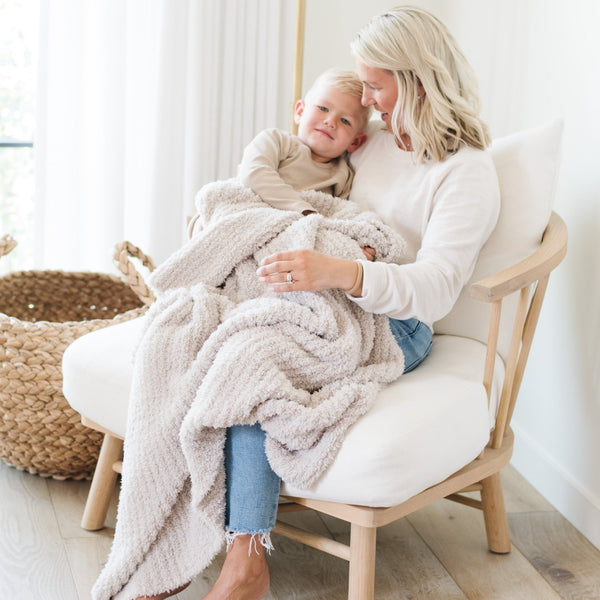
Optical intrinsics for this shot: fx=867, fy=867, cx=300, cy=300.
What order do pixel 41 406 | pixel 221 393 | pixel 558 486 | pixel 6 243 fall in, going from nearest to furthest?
1. pixel 221 393
2. pixel 41 406
3. pixel 558 486
4. pixel 6 243

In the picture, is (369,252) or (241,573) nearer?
(241,573)

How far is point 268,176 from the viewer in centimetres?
187

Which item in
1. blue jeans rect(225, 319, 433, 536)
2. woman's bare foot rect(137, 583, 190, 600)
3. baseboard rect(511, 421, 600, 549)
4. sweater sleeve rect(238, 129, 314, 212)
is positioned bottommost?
baseboard rect(511, 421, 600, 549)

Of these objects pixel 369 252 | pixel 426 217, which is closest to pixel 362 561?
pixel 369 252

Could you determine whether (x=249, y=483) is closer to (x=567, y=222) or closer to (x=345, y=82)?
(x=345, y=82)

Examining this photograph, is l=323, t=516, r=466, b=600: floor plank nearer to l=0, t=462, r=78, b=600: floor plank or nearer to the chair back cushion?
the chair back cushion

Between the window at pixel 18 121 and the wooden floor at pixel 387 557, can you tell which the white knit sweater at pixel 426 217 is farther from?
the window at pixel 18 121

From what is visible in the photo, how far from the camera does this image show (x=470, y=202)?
1.74 metres

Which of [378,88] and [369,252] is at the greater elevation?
[378,88]

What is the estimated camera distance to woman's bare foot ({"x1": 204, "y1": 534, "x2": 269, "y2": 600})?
4.96 ft

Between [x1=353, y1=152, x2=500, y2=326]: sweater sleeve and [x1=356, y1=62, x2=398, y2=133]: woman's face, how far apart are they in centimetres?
20

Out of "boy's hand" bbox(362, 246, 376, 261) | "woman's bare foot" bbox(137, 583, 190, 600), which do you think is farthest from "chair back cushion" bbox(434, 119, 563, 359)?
"woman's bare foot" bbox(137, 583, 190, 600)

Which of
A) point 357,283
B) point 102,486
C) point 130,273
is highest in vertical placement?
point 357,283

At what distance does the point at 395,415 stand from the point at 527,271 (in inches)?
15.4
